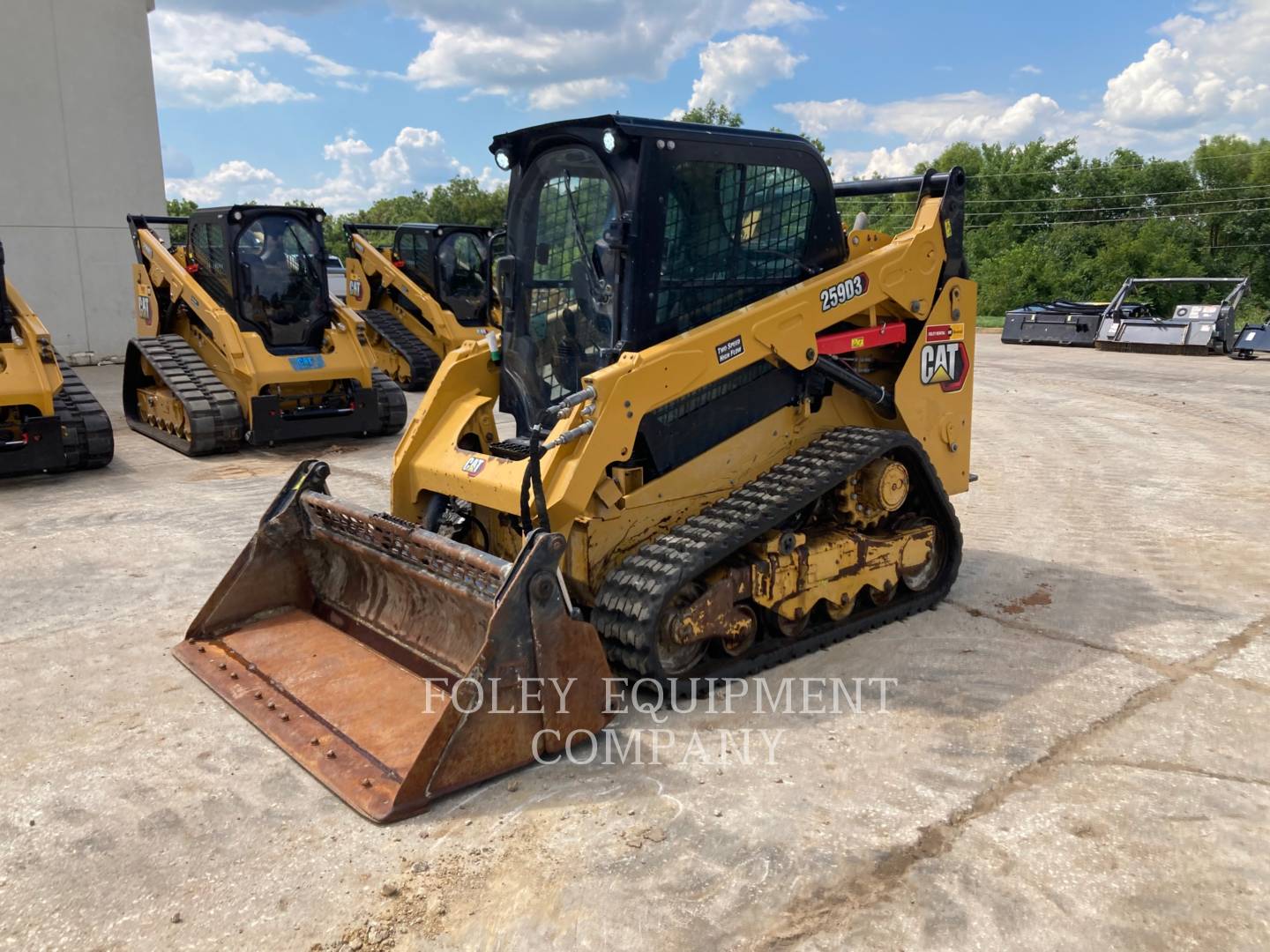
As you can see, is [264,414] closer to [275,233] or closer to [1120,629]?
[275,233]

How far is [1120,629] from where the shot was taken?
513 cm

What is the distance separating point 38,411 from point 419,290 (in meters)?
7.04

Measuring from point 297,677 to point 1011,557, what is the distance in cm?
439

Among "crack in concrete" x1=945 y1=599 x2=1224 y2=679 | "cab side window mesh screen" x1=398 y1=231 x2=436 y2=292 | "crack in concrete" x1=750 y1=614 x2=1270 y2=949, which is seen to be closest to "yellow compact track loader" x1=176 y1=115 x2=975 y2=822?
"crack in concrete" x1=945 y1=599 x2=1224 y2=679

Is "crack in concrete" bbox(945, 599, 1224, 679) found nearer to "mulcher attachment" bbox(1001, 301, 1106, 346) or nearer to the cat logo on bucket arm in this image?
the cat logo on bucket arm

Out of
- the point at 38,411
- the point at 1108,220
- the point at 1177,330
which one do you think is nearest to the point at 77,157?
the point at 38,411

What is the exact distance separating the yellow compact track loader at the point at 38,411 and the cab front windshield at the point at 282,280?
2.04m

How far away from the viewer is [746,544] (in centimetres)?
438

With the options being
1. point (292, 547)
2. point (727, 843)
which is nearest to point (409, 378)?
point (292, 547)

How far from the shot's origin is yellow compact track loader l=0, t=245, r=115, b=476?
8.58 m

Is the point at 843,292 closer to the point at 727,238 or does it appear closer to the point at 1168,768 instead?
the point at 727,238

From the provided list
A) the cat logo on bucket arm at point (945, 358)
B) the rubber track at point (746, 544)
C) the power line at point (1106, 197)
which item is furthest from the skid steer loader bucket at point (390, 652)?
the power line at point (1106, 197)

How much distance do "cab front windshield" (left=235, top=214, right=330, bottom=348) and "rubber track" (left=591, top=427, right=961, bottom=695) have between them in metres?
7.60

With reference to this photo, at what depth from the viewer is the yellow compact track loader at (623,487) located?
3.71 meters
